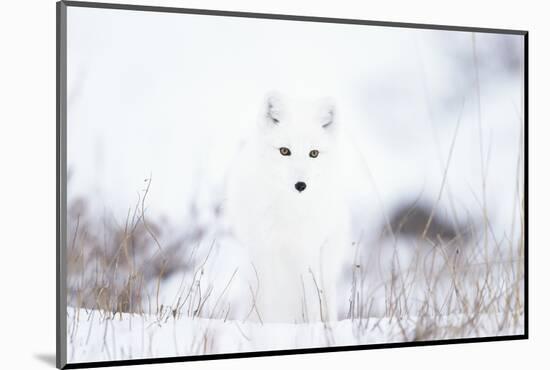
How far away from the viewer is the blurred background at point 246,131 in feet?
12.9

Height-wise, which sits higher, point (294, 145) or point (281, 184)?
point (294, 145)

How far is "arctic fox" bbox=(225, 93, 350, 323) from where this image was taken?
4191 millimetres

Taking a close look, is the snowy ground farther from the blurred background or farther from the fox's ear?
the fox's ear

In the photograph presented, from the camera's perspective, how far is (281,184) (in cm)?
422

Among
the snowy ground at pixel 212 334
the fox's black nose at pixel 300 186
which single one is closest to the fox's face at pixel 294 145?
the fox's black nose at pixel 300 186

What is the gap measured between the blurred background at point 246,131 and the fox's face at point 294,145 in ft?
0.29

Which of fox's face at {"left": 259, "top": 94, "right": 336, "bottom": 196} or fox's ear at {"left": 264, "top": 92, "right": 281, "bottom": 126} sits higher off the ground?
fox's ear at {"left": 264, "top": 92, "right": 281, "bottom": 126}

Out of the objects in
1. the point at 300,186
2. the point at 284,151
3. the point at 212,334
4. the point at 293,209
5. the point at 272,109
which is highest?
the point at 272,109

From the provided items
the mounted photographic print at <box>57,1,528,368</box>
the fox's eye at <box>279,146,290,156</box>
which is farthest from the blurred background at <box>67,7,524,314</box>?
the fox's eye at <box>279,146,290,156</box>

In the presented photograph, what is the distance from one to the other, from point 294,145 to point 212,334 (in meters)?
0.96

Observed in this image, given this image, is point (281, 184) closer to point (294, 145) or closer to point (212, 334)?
point (294, 145)

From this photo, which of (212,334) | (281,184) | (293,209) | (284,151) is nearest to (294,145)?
(284,151)

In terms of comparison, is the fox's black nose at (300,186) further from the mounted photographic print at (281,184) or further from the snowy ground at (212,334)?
the snowy ground at (212,334)

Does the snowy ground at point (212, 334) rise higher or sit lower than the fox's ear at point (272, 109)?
lower
